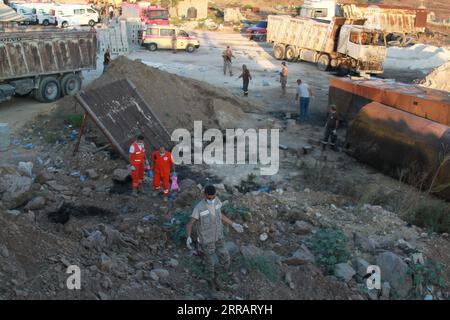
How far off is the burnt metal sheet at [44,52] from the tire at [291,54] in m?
11.7

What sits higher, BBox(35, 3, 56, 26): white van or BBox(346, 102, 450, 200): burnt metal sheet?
BBox(35, 3, 56, 26): white van

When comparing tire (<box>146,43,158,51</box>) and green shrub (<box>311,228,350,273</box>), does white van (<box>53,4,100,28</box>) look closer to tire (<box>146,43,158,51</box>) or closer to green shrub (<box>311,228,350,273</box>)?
tire (<box>146,43,158,51</box>)

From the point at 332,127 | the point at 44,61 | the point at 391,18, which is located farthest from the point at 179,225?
the point at 391,18

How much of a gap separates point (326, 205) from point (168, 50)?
19964 mm

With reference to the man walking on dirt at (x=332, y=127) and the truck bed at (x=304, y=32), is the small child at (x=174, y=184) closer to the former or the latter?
the man walking on dirt at (x=332, y=127)

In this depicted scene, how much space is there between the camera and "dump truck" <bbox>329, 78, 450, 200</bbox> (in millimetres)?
9609

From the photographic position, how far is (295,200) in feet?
29.0

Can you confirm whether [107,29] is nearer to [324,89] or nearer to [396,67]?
[324,89]

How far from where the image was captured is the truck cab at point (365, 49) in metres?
22.0

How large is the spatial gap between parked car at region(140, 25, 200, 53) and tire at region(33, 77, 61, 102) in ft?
36.4

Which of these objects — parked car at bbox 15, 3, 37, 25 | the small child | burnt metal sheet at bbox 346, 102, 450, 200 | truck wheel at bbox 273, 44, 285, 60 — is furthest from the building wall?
the small child

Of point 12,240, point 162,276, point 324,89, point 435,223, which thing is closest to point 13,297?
point 12,240

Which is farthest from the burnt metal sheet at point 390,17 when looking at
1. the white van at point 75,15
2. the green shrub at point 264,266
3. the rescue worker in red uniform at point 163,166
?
the green shrub at point 264,266

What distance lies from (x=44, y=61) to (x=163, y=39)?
466 inches
